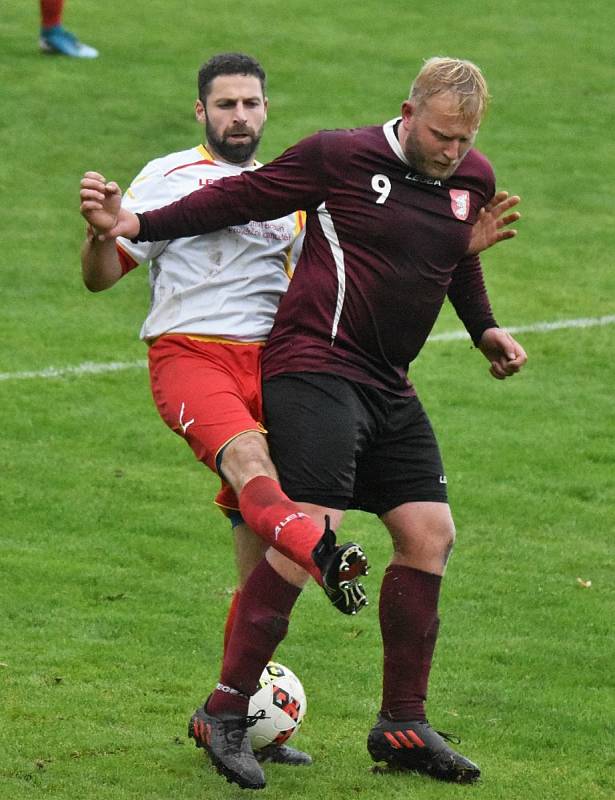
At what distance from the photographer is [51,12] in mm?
18234

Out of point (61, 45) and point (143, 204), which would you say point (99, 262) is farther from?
point (61, 45)

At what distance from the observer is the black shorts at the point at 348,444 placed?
18.4 ft

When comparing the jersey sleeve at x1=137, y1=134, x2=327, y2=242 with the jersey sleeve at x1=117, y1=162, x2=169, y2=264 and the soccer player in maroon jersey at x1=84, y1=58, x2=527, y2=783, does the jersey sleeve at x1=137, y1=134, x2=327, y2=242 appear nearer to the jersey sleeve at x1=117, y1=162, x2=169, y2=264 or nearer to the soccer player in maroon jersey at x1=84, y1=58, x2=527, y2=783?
the soccer player in maroon jersey at x1=84, y1=58, x2=527, y2=783

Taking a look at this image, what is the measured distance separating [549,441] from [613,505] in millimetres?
1191

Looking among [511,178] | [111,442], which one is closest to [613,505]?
[111,442]

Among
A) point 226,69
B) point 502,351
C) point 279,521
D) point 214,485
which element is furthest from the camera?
point 214,485

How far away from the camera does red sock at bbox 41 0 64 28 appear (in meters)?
17.9

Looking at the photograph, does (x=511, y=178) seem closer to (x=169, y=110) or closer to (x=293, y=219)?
(x=169, y=110)

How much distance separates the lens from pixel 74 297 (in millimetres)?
13047

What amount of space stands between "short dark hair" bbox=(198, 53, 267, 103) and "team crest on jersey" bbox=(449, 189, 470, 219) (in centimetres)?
97

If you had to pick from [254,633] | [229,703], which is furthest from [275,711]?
[254,633]

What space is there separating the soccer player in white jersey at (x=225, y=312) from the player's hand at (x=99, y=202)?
0.01m

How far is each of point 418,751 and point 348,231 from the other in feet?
6.35

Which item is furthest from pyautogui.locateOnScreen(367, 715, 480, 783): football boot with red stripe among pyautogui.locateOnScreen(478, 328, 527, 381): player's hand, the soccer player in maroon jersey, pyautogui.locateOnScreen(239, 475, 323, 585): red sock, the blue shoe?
the blue shoe
